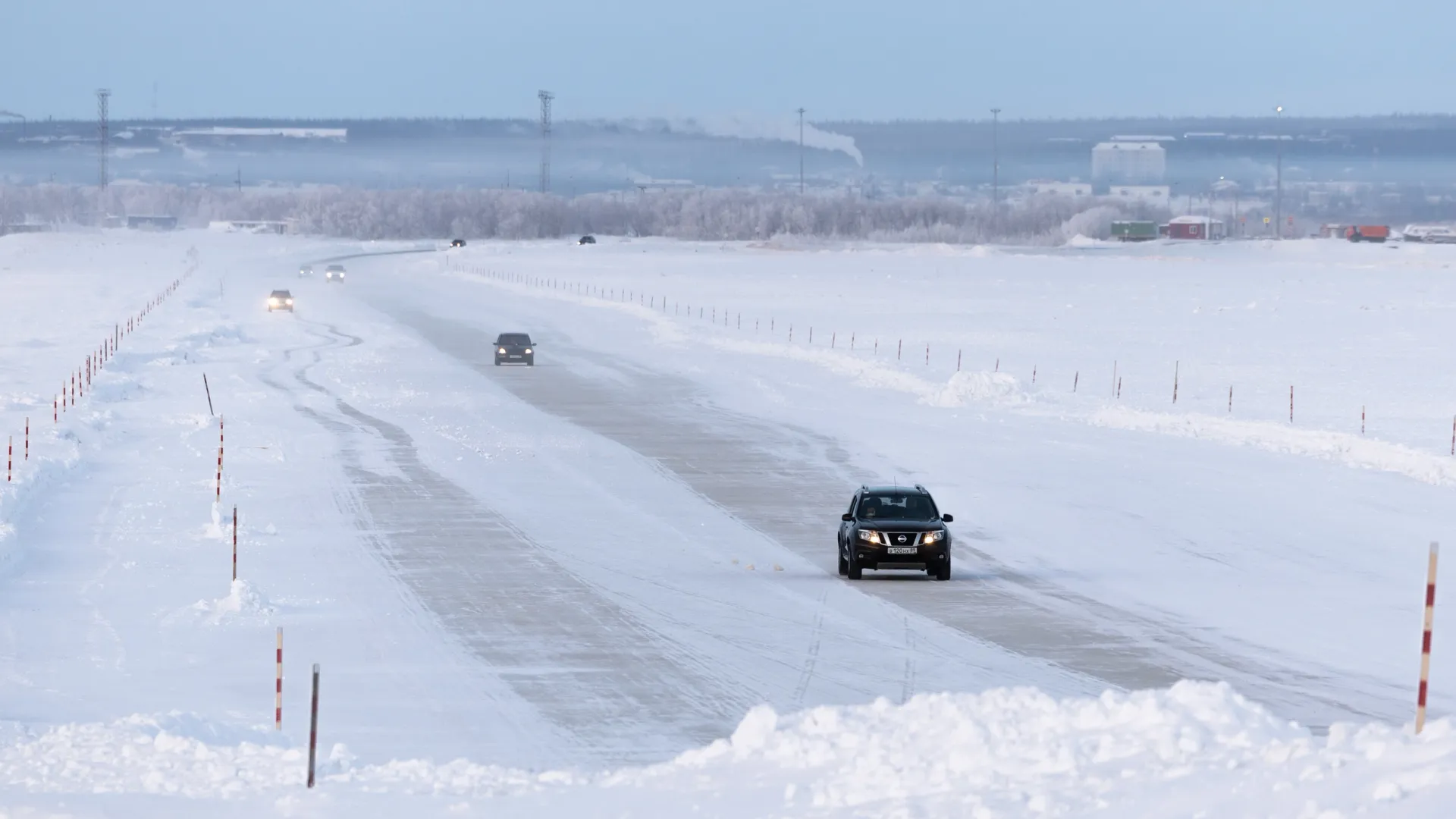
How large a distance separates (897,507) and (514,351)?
33.6m

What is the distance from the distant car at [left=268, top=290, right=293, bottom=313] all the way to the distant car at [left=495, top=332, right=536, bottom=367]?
28599mm

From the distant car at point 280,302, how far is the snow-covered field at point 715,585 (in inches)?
812

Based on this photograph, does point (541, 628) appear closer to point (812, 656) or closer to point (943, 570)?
point (812, 656)

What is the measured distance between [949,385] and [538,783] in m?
34.0

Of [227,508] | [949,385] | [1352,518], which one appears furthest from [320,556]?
[949,385]

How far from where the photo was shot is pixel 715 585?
21984mm

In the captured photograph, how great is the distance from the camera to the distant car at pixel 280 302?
81812mm

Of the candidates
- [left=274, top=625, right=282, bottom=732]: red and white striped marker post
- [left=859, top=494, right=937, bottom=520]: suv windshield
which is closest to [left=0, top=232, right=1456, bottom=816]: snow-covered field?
[left=274, top=625, right=282, bottom=732]: red and white striped marker post

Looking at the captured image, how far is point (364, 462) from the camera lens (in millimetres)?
33031

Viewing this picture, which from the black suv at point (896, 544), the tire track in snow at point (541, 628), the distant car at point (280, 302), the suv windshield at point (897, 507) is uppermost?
the distant car at point (280, 302)

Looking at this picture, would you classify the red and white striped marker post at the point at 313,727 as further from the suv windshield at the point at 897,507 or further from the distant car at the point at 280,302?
the distant car at the point at 280,302

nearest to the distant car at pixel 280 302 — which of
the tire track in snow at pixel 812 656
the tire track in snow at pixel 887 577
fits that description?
the tire track in snow at pixel 887 577

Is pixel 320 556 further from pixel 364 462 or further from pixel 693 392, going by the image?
pixel 693 392

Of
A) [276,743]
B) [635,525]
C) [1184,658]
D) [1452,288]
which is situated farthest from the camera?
[1452,288]
